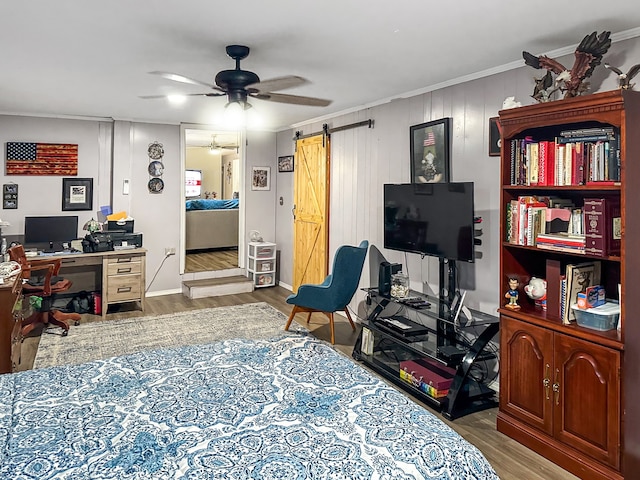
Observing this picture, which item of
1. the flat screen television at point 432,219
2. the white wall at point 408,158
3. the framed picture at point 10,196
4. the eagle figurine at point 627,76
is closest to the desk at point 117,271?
the framed picture at point 10,196

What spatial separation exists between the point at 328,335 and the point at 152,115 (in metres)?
3.47

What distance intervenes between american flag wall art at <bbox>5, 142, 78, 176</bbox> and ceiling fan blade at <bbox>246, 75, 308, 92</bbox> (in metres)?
3.25

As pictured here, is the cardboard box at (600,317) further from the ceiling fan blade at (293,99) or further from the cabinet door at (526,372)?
the ceiling fan blade at (293,99)

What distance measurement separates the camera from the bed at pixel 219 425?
1517 mm

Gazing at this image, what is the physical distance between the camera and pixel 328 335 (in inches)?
195

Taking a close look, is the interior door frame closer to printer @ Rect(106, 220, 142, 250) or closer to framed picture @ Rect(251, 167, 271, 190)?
framed picture @ Rect(251, 167, 271, 190)

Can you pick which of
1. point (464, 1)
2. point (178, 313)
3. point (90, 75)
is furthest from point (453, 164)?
point (178, 313)

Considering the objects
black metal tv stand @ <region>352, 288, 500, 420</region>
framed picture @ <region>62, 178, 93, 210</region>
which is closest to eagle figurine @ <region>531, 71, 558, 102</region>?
black metal tv stand @ <region>352, 288, 500, 420</region>

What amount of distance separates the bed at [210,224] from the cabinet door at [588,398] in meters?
8.12

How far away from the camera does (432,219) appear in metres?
3.72

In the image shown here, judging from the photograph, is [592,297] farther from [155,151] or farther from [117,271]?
[155,151]

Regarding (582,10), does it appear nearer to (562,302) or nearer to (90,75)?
(562,302)

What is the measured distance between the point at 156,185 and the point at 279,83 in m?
3.13

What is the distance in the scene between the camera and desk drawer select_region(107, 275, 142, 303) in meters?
5.57
